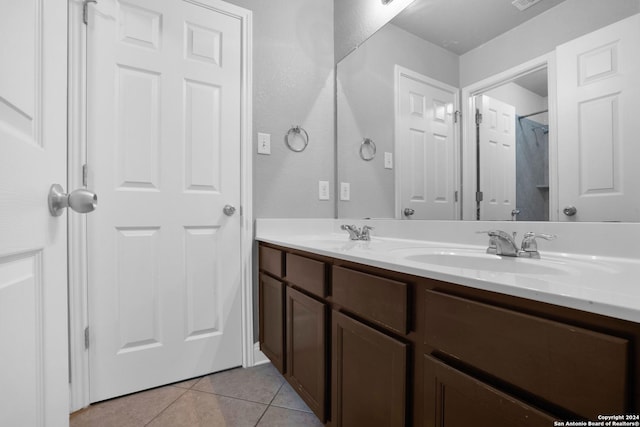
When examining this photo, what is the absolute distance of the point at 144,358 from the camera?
4.69 ft

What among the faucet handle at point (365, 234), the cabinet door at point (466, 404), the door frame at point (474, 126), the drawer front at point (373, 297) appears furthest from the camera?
the faucet handle at point (365, 234)

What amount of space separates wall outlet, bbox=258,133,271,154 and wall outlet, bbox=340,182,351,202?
0.51 meters

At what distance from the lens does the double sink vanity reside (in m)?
0.42

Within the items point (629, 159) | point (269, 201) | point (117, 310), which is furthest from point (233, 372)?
point (629, 159)

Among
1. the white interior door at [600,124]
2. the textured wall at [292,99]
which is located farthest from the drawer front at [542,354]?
the textured wall at [292,99]

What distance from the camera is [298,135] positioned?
6.15ft

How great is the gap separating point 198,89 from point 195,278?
0.97m

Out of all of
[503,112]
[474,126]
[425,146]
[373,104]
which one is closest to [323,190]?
[373,104]

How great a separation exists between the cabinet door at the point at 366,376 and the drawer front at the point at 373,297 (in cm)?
4

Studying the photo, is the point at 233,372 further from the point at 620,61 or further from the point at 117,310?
the point at 620,61

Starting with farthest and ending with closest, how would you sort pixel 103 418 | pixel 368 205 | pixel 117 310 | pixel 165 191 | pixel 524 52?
pixel 368 205, pixel 165 191, pixel 117 310, pixel 103 418, pixel 524 52

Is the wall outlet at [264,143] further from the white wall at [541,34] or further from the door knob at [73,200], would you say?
the door knob at [73,200]

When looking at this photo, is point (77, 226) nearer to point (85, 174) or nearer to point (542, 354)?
point (85, 174)

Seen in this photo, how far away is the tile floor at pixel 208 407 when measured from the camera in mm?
1221
